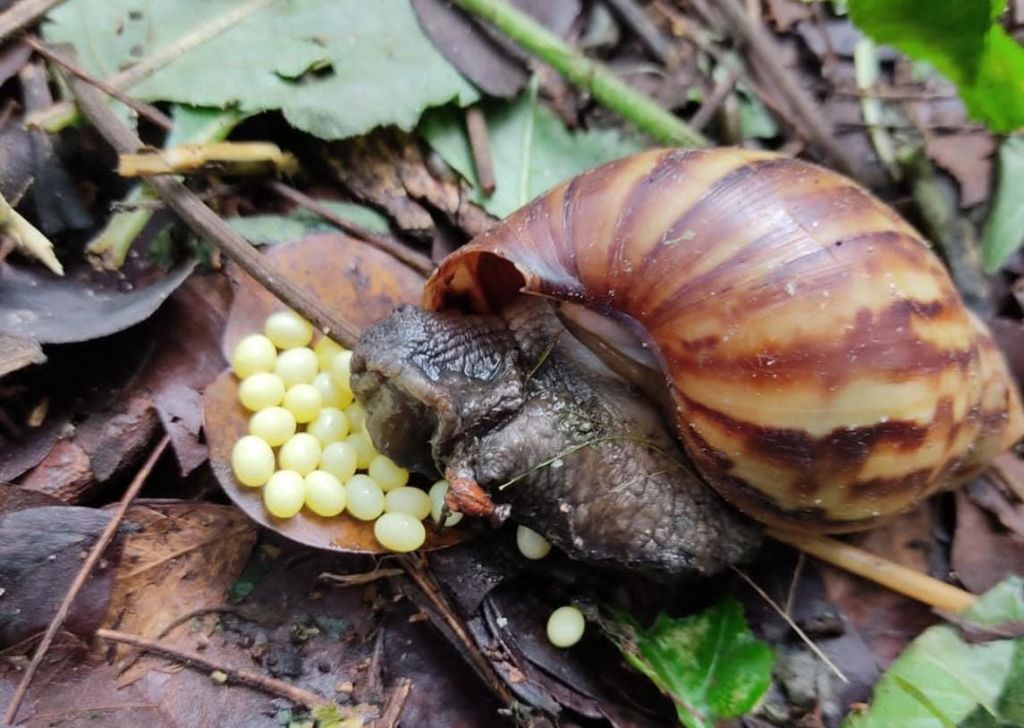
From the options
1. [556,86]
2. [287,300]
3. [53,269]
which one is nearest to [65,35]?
[53,269]

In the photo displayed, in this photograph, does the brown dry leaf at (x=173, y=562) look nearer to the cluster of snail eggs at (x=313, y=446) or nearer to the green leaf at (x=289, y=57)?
the cluster of snail eggs at (x=313, y=446)

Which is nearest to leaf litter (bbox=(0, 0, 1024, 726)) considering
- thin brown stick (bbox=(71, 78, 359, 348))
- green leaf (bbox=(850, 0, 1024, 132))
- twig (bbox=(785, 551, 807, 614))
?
twig (bbox=(785, 551, 807, 614))

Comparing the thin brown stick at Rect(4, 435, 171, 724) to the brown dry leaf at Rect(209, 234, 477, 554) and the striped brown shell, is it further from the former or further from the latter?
the striped brown shell

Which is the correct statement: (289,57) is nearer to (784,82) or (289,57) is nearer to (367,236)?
(367,236)

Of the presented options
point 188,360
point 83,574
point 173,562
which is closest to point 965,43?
point 188,360

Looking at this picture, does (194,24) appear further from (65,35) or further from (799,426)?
(799,426)

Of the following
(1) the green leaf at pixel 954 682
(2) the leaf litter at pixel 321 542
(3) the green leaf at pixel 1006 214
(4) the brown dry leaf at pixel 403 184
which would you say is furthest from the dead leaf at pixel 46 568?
(3) the green leaf at pixel 1006 214

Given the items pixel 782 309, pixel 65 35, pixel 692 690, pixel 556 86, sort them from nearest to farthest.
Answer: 1. pixel 782 309
2. pixel 692 690
3. pixel 65 35
4. pixel 556 86
